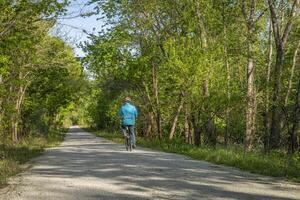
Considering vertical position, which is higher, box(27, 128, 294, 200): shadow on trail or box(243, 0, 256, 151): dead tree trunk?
box(243, 0, 256, 151): dead tree trunk

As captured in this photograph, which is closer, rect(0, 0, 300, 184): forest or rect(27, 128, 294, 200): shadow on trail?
rect(27, 128, 294, 200): shadow on trail

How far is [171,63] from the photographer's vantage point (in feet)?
77.7

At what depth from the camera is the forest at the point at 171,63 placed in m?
18.3

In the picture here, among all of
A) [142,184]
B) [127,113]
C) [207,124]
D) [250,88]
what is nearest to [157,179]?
[142,184]

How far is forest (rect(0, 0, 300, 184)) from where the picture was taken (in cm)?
1830

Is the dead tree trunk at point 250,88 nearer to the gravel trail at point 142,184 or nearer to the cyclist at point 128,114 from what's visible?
the cyclist at point 128,114

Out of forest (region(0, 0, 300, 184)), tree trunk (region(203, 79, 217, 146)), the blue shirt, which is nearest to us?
the blue shirt

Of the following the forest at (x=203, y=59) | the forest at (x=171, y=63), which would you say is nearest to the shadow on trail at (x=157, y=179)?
the forest at (x=171, y=63)

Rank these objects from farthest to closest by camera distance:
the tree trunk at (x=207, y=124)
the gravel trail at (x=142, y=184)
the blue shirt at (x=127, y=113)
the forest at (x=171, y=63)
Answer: the tree trunk at (x=207, y=124) < the forest at (x=171, y=63) < the blue shirt at (x=127, y=113) < the gravel trail at (x=142, y=184)

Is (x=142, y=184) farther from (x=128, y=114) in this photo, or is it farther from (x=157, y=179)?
(x=128, y=114)

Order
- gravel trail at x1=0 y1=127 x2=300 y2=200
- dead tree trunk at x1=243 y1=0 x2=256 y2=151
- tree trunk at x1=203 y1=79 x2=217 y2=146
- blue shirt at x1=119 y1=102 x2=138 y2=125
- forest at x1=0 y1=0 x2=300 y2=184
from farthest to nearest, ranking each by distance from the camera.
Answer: tree trunk at x1=203 y1=79 x2=217 y2=146
dead tree trunk at x1=243 y1=0 x2=256 y2=151
forest at x1=0 y1=0 x2=300 y2=184
blue shirt at x1=119 y1=102 x2=138 y2=125
gravel trail at x1=0 y1=127 x2=300 y2=200

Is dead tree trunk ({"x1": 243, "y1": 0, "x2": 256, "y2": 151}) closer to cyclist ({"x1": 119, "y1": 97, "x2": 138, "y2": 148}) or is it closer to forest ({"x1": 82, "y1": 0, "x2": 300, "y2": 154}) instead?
forest ({"x1": 82, "y1": 0, "x2": 300, "y2": 154})

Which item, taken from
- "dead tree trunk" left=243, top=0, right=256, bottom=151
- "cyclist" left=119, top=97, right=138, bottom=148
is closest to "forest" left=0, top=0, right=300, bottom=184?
"dead tree trunk" left=243, top=0, right=256, bottom=151

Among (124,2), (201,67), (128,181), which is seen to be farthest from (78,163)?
(124,2)
